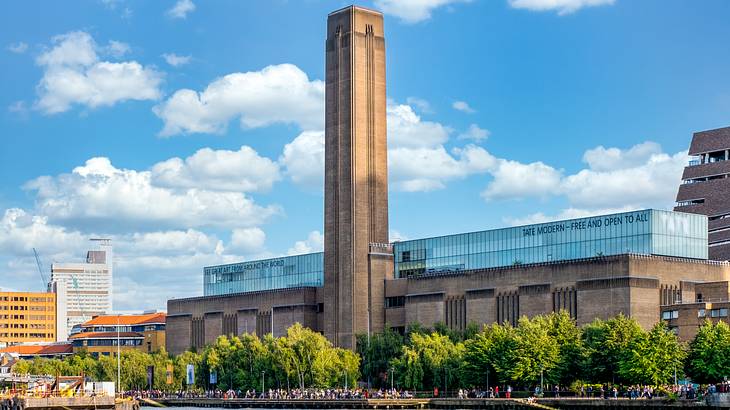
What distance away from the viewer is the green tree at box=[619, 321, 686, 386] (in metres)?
142

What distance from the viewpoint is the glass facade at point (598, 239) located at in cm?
17500

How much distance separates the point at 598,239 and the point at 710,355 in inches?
1602

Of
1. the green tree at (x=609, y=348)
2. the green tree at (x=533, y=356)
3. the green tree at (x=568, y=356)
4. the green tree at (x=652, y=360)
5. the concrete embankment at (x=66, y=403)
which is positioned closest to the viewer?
the concrete embankment at (x=66, y=403)

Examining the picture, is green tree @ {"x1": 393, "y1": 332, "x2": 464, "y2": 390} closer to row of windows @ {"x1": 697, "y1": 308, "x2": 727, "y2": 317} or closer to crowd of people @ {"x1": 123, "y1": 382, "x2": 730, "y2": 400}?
crowd of people @ {"x1": 123, "y1": 382, "x2": 730, "y2": 400}

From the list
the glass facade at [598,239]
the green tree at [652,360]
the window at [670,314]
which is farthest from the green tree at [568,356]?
the glass facade at [598,239]

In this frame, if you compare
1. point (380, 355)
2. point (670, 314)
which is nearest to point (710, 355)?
point (670, 314)

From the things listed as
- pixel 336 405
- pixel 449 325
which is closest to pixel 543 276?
pixel 449 325

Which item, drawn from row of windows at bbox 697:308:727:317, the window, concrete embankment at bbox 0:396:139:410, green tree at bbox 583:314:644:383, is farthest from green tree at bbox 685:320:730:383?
concrete embankment at bbox 0:396:139:410

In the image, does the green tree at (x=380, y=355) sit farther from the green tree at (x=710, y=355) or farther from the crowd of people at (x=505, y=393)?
the green tree at (x=710, y=355)

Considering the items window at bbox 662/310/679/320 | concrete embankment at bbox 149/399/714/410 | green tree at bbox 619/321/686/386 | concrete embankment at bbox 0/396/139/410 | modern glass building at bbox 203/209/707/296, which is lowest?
concrete embankment at bbox 149/399/714/410

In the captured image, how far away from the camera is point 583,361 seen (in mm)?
150625

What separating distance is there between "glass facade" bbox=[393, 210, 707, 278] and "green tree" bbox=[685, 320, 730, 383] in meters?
30.2

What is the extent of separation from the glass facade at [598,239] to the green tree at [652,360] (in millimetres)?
31144

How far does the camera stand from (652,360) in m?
143
